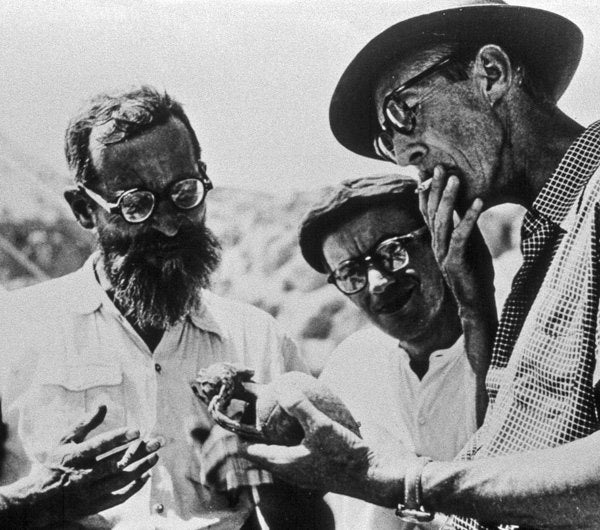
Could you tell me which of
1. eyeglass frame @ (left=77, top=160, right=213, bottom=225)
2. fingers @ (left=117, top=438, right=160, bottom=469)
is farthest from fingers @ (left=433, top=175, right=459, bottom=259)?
fingers @ (left=117, top=438, right=160, bottom=469)

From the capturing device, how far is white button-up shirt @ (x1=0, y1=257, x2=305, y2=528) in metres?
3.85

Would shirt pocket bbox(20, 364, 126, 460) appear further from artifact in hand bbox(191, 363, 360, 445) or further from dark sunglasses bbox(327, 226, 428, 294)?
dark sunglasses bbox(327, 226, 428, 294)

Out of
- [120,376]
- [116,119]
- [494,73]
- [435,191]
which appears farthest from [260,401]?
[494,73]

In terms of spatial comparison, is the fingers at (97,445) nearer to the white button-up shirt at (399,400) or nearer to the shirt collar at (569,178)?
the white button-up shirt at (399,400)

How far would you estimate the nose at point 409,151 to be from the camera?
3805mm

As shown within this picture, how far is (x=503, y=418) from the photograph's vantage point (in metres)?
3.44

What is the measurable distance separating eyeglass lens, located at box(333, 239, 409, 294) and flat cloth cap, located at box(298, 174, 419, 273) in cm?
12

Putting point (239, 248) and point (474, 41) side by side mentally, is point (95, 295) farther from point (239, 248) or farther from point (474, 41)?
point (474, 41)

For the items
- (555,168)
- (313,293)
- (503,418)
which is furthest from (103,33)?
(503,418)

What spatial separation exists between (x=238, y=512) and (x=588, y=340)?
5.60 ft

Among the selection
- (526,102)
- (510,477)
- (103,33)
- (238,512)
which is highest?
(103,33)

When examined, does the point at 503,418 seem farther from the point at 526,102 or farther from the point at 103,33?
the point at 103,33

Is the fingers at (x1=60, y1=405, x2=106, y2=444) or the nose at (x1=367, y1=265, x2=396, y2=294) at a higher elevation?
the nose at (x1=367, y1=265, x2=396, y2=294)

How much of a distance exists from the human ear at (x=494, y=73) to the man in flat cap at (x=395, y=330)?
1.79ft
